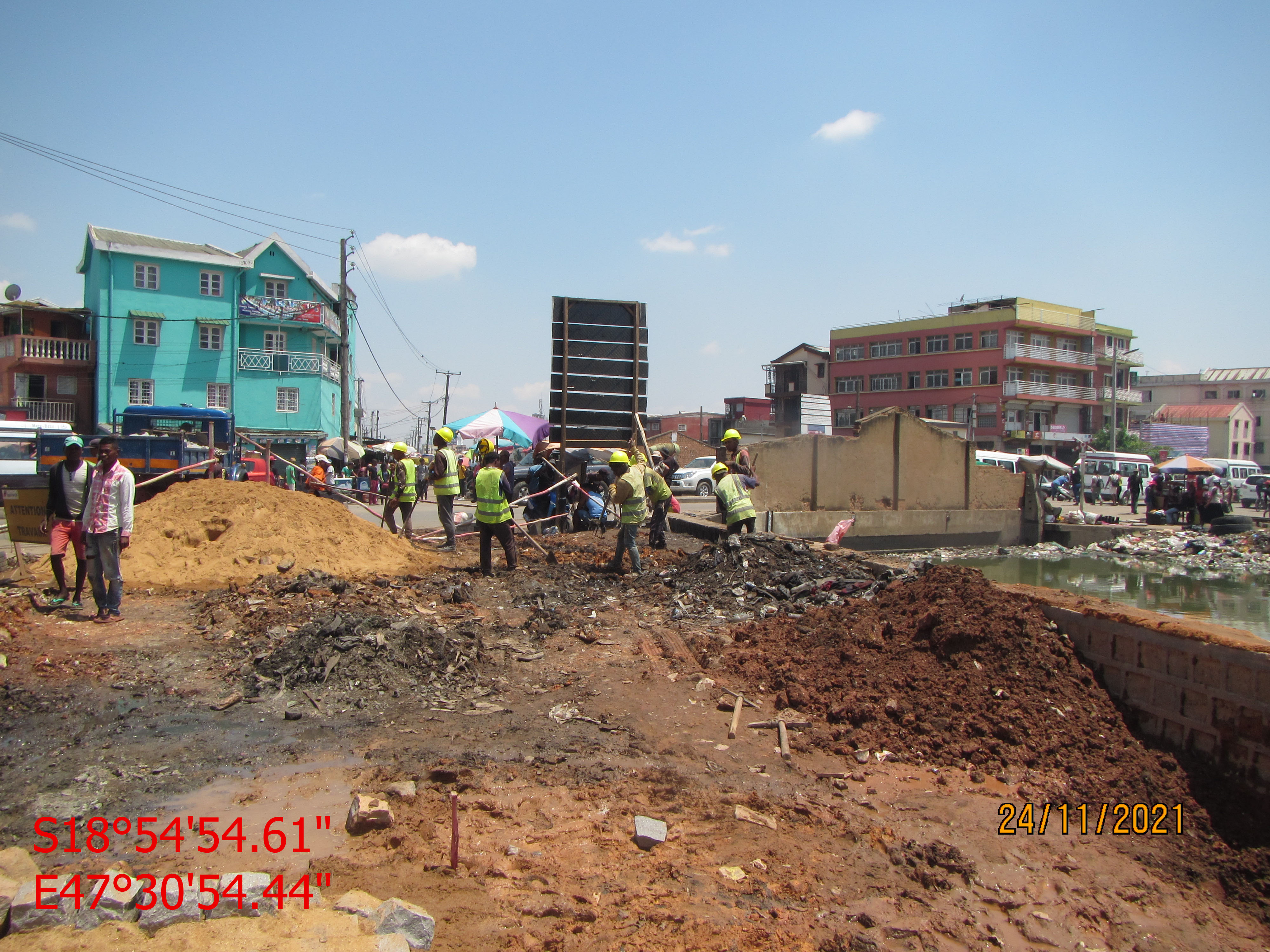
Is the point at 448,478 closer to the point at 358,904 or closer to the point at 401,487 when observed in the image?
the point at 401,487

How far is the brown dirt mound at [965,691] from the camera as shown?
4.95 m

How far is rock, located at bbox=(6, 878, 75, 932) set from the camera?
8.88ft

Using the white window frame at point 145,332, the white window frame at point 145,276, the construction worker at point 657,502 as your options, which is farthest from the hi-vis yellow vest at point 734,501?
the white window frame at point 145,276

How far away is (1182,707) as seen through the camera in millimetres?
5141

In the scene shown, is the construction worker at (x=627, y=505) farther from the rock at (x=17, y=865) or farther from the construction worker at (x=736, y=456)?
the rock at (x=17, y=865)

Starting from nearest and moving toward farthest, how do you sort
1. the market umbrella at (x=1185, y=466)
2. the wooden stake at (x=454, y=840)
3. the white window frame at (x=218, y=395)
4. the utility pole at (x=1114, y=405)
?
the wooden stake at (x=454, y=840)
the market umbrella at (x=1185, y=466)
the white window frame at (x=218, y=395)
the utility pole at (x=1114, y=405)

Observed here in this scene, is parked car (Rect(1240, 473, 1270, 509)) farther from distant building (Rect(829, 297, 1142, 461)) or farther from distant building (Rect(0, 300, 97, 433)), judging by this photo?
distant building (Rect(0, 300, 97, 433))

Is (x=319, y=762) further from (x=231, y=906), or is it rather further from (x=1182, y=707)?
(x=1182, y=707)

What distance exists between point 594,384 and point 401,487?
13.5ft

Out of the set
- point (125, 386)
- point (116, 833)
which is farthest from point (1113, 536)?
point (125, 386)

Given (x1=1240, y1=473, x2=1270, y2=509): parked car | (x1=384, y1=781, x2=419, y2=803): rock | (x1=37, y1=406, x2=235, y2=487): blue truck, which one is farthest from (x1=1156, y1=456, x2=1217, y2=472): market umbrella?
(x1=384, y1=781, x2=419, y2=803): rock

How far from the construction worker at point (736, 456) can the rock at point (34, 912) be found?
Answer: 938 cm

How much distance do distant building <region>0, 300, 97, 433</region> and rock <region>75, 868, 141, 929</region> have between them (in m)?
33.7

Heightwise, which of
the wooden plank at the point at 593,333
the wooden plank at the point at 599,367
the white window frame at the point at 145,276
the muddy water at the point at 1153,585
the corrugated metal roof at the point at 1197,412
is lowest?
the muddy water at the point at 1153,585
